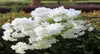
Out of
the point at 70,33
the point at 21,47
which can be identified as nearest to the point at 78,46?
the point at 70,33

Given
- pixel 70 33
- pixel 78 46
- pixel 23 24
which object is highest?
pixel 23 24

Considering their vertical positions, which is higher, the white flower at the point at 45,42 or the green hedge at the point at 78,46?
the white flower at the point at 45,42

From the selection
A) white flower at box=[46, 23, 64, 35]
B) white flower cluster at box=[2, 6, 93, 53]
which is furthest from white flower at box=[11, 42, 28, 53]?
white flower at box=[46, 23, 64, 35]

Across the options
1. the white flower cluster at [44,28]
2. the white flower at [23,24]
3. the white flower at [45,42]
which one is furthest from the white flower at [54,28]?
the white flower at [23,24]

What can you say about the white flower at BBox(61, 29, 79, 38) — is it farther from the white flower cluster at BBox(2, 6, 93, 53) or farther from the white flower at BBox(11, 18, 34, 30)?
the white flower at BBox(11, 18, 34, 30)

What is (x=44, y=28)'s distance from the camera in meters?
3.23

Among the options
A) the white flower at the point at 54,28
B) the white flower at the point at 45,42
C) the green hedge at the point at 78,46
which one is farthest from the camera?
the green hedge at the point at 78,46

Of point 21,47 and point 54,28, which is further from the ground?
point 54,28

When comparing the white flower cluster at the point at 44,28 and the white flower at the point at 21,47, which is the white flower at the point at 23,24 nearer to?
the white flower cluster at the point at 44,28

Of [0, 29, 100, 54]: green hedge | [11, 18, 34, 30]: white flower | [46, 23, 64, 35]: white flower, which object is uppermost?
[11, 18, 34, 30]: white flower

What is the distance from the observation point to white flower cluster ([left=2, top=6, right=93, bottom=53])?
10.8 feet

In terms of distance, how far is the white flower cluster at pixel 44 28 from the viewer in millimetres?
3277

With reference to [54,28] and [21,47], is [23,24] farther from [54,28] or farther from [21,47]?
[54,28]

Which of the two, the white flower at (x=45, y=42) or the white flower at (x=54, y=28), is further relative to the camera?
the white flower at (x=45, y=42)
